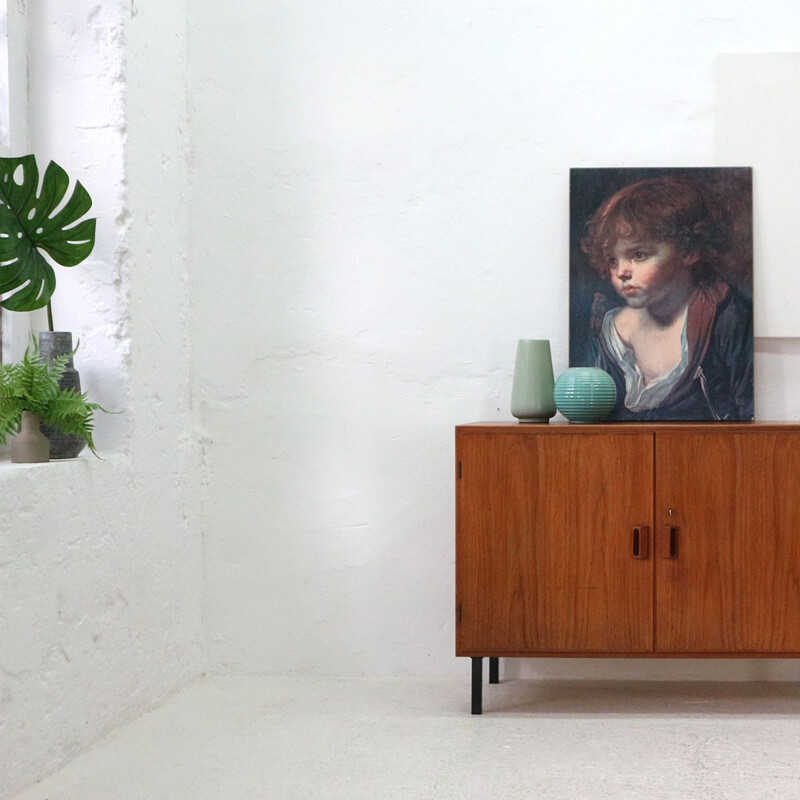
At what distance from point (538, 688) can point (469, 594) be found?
0.58m

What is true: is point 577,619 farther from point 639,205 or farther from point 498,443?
point 639,205

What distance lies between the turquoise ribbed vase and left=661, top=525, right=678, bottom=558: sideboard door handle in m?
0.44

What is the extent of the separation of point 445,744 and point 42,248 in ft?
6.10

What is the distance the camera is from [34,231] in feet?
8.70

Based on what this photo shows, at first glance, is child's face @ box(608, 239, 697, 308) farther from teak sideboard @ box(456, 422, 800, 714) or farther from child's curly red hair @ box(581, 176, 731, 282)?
teak sideboard @ box(456, 422, 800, 714)

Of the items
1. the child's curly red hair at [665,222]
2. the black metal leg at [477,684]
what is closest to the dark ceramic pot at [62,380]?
the black metal leg at [477,684]

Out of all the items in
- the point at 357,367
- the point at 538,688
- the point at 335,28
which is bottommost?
the point at 538,688

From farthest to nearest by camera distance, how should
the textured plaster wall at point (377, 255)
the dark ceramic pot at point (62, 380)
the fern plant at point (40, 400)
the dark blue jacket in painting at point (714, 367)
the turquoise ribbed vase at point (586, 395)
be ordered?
the textured plaster wall at point (377, 255) < the dark blue jacket in painting at point (714, 367) < the turquoise ribbed vase at point (586, 395) < the dark ceramic pot at point (62, 380) < the fern plant at point (40, 400)

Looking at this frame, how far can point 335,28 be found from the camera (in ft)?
11.2

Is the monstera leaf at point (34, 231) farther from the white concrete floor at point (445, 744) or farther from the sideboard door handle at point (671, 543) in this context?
the sideboard door handle at point (671, 543)

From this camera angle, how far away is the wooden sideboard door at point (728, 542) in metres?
2.83

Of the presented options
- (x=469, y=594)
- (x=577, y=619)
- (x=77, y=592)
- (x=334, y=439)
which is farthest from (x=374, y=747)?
(x=334, y=439)

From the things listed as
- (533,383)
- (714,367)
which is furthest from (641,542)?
(714,367)

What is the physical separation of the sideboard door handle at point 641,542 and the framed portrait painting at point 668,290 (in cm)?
53
